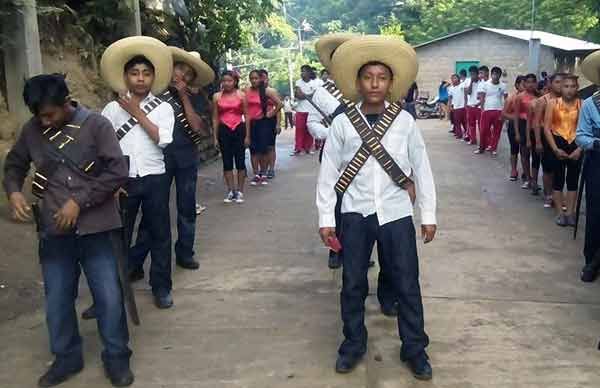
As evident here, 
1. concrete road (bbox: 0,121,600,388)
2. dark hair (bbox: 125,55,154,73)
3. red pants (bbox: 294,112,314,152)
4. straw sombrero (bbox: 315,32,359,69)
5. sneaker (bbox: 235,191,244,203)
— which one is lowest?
concrete road (bbox: 0,121,600,388)

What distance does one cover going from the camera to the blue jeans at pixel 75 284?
395cm

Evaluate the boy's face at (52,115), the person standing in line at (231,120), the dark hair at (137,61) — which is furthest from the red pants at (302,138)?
the boy's face at (52,115)

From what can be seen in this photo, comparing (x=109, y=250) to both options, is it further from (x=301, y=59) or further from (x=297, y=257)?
(x=301, y=59)

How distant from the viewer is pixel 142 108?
5016 mm


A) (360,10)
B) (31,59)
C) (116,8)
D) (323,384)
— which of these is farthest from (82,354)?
(360,10)

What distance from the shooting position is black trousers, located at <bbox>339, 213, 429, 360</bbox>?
3.99 m

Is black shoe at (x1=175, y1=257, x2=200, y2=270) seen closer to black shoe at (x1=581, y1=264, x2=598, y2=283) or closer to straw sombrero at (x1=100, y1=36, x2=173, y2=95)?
straw sombrero at (x1=100, y1=36, x2=173, y2=95)

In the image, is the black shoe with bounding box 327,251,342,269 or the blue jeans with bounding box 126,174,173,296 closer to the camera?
the blue jeans with bounding box 126,174,173,296

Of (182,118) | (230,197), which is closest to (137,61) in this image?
(182,118)

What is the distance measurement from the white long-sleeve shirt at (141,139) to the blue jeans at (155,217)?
3.2 inches

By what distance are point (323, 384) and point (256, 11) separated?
11051 millimetres

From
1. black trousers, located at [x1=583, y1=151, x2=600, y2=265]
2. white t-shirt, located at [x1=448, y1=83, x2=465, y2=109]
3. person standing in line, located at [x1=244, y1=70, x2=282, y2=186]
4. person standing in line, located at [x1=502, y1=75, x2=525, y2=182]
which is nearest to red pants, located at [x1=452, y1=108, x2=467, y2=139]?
white t-shirt, located at [x1=448, y1=83, x2=465, y2=109]

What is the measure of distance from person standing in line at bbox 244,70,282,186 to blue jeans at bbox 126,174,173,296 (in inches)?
221

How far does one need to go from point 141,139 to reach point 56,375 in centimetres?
174
